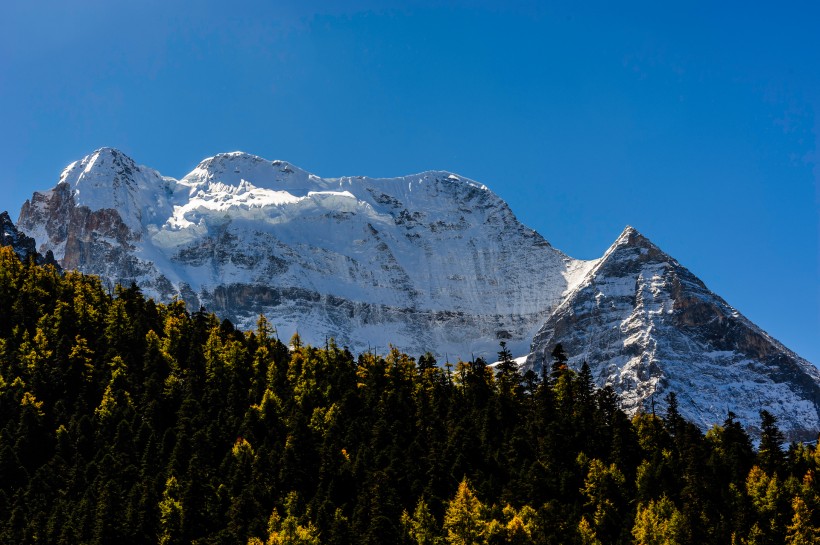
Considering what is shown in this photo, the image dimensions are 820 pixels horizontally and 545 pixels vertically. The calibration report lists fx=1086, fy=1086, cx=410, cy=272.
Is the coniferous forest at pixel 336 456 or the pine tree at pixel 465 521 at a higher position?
the coniferous forest at pixel 336 456

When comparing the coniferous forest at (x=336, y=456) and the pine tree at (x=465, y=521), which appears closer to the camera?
the pine tree at (x=465, y=521)

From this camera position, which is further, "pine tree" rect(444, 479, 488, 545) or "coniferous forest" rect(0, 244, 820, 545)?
"coniferous forest" rect(0, 244, 820, 545)

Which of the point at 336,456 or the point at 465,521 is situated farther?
the point at 336,456

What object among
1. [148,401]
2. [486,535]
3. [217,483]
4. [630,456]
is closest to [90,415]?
[148,401]

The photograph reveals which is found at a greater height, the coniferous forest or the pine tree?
the coniferous forest

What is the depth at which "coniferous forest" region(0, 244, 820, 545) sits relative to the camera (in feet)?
408

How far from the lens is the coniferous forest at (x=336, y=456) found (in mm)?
124375

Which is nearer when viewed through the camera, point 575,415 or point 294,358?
point 575,415

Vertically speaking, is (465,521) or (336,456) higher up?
(336,456)

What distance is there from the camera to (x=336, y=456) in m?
139

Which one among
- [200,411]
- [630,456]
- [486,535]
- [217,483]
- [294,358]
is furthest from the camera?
[294,358]

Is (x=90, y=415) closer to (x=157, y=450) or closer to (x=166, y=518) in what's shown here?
(x=157, y=450)

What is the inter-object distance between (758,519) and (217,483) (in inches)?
2596

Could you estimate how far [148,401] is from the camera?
158625 mm
